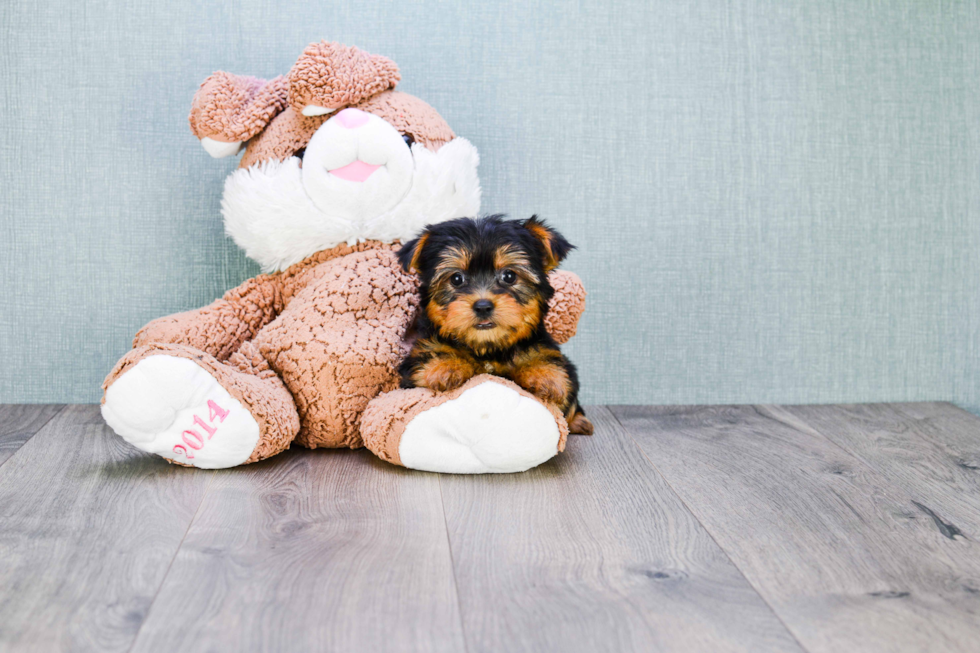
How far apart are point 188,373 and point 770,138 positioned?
177cm

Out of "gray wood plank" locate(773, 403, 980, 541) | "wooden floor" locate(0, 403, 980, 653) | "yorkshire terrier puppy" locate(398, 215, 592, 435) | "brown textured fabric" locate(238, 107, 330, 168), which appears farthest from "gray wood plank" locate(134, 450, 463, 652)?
"gray wood plank" locate(773, 403, 980, 541)

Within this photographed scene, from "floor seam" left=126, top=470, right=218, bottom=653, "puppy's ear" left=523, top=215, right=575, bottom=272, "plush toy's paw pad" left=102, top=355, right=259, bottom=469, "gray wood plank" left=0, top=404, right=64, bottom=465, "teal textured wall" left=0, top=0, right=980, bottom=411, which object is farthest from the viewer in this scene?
"teal textured wall" left=0, top=0, right=980, bottom=411

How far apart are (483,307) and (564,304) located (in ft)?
1.54

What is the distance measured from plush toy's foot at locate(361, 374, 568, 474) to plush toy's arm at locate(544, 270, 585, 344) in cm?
37

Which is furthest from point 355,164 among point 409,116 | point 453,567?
point 453,567

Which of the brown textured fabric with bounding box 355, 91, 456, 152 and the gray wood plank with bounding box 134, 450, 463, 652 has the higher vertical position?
the brown textured fabric with bounding box 355, 91, 456, 152

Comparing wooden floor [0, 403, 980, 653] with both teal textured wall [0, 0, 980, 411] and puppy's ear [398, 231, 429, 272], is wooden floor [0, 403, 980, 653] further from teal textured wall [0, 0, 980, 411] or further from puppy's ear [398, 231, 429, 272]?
teal textured wall [0, 0, 980, 411]

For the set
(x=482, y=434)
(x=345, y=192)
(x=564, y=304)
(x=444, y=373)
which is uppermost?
(x=345, y=192)

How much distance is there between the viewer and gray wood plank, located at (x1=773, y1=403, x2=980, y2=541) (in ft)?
5.08

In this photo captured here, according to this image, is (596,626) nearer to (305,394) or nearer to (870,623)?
(870,623)

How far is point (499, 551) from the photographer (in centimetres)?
127

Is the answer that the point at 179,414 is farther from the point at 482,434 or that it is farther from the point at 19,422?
the point at 19,422

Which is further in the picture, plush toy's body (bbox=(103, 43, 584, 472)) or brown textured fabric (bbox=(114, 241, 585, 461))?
brown textured fabric (bbox=(114, 241, 585, 461))

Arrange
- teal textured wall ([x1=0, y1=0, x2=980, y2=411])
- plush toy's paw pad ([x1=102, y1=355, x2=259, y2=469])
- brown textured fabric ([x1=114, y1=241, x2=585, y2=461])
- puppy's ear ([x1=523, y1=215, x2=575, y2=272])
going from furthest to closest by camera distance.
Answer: teal textured wall ([x1=0, y1=0, x2=980, y2=411])
brown textured fabric ([x1=114, y1=241, x2=585, y2=461])
puppy's ear ([x1=523, y1=215, x2=575, y2=272])
plush toy's paw pad ([x1=102, y1=355, x2=259, y2=469])
